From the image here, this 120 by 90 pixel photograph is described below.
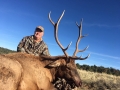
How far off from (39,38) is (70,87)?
2.45 metres

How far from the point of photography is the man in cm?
866

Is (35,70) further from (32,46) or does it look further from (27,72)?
(32,46)

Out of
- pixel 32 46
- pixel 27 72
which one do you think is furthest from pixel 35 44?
pixel 27 72

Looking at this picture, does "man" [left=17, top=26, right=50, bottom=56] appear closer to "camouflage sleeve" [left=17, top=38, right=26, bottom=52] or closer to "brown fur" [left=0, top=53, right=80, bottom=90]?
"camouflage sleeve" [left=17, top=38, right=26, bottom=52]

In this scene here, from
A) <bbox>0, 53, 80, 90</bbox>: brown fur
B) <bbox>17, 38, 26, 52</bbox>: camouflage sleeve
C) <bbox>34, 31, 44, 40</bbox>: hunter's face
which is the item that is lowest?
<bbox>0, 53, 80, 90</bbox>: brown fur

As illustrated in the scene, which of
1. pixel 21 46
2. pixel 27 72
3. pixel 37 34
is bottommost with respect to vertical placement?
pixel 27 72

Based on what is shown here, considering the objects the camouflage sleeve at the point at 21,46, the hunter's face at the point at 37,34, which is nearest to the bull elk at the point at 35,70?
the hunter's face at the point at 37,34

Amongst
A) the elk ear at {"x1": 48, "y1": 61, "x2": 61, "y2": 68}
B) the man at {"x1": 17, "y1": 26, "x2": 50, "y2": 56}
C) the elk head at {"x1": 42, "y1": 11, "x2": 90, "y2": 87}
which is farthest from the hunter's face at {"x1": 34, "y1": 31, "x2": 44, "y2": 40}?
the elk ear at {"x1": 48, "y1": 61, "x2": 61, "y2": 68}

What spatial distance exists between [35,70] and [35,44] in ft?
7.57

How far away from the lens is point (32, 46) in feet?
28.7

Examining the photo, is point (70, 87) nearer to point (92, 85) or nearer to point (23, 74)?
point (23, 74)

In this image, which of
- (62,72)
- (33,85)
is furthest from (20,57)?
(62,72)

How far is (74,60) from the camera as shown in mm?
7629

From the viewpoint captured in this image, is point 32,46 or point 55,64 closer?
point 55,64
